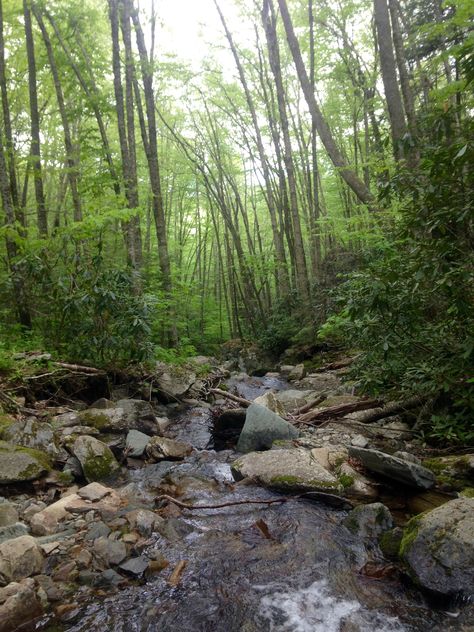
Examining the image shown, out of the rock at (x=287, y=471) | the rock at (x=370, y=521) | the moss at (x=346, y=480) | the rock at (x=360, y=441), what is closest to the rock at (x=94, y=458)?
the rock at (x=287, y=471)

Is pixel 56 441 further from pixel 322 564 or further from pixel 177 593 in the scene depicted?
pixel 322 564

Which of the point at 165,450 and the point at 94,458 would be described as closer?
the point at 94,458

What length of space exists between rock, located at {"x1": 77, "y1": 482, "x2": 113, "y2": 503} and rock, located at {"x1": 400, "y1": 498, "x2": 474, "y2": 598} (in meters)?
2.66

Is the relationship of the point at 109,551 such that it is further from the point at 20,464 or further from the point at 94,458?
the point at 94,458

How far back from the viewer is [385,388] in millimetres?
5109

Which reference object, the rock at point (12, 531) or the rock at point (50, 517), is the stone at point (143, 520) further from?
the rock at point (12, 531)

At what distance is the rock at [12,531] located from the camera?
2954mm

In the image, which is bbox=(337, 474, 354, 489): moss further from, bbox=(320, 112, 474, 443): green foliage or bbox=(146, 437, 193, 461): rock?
bbox=(146, 437, 193, 461): rock

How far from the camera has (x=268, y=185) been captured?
16000 mm

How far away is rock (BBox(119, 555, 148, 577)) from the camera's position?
2.85m

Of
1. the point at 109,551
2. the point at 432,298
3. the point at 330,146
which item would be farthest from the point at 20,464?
the point at 330,146

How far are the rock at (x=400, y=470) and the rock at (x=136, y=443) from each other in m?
A: 2.78

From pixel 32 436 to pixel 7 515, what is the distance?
1.35 m

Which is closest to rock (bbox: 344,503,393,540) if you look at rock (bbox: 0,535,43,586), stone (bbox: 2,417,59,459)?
rock (bbox: 0,535,43,586)
